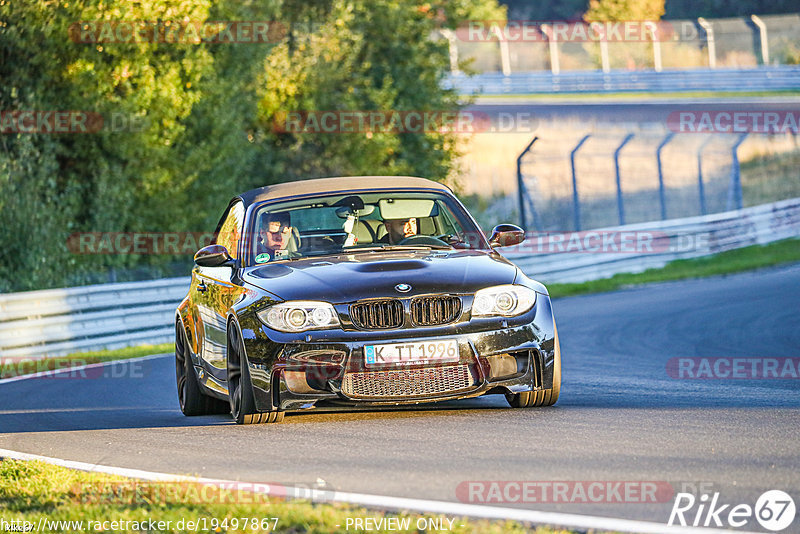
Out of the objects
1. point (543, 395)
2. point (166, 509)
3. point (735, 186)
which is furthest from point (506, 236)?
point (735, 186)

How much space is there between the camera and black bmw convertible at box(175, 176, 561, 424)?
320 inches

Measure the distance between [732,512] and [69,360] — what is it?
1374cm

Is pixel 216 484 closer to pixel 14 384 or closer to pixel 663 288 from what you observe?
pixel 14 384

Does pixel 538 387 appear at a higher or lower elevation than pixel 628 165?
higher

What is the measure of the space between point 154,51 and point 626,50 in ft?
110

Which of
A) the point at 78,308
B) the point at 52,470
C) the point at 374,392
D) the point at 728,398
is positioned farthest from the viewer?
the point at 78,308

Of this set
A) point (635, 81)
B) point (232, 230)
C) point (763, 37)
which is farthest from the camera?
point (635, 81)

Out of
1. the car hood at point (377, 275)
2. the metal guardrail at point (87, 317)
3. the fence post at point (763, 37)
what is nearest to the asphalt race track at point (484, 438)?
the car hood at point (377, 275)

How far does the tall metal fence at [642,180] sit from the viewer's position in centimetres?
3934

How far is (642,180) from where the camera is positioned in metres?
44.6

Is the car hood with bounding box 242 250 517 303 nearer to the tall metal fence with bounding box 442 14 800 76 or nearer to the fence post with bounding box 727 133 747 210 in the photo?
the fence post with bounding box 727 133 747 210

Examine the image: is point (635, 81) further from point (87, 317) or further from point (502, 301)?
point (502, 301)

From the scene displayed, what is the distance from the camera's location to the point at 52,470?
7383mm

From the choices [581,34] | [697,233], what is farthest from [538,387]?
[581,34]
